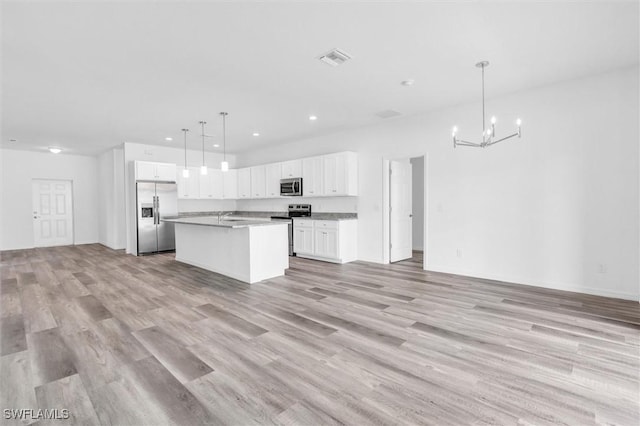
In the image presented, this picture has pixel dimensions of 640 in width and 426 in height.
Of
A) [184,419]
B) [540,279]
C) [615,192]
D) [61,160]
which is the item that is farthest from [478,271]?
[61,160]

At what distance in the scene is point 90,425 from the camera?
68.8 inches

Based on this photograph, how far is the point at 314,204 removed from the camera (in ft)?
24.7

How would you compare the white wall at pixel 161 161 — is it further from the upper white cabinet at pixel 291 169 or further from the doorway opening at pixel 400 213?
the doorway opening at pixel 400 213

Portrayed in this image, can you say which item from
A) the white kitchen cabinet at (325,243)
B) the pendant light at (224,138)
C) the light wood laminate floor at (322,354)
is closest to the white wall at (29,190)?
the pendant light at (224,138)

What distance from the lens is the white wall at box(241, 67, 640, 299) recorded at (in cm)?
379

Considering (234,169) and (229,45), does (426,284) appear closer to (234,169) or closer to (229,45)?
(229,45)

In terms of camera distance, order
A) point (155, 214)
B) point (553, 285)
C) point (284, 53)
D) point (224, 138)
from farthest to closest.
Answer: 1. point (155, 214)
2. point (224, 138)
3. point (553, 285)
4. point (284, 53)

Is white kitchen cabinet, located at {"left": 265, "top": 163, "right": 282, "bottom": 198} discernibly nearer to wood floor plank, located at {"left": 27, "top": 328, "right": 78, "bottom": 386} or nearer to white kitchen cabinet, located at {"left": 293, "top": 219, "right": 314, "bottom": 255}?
white kitchen cabinet, located at {"left": 293, "top": 219, "right": 314, "bottom": 255}

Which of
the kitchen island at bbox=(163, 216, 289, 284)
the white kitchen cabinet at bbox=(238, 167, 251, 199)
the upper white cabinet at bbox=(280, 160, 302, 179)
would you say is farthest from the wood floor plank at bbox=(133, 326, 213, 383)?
the white kitchen cabinet at bbox=(238, 167, 251, 199)

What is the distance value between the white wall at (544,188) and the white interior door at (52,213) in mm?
9834

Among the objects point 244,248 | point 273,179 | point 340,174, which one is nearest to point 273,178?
point 273,179

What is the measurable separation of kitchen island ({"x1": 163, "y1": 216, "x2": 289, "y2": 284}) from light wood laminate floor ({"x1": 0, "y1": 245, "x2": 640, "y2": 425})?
0.48 metres

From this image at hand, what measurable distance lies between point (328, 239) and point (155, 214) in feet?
14.7

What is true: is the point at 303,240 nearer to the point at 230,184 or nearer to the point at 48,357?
the point at 230,184
